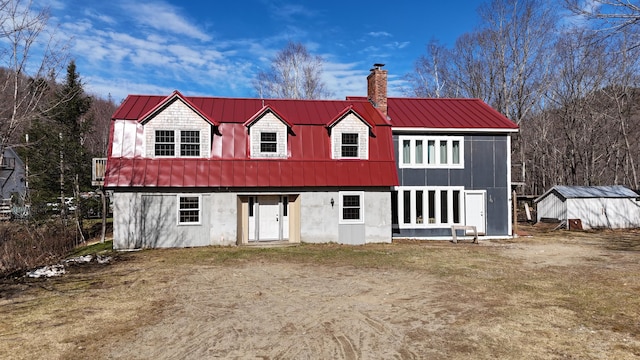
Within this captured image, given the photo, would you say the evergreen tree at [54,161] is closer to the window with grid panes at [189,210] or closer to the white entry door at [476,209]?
the window with grid panes at [189,210]

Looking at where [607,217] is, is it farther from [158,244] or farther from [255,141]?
[158,244]

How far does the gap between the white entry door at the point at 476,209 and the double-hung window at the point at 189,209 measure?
13.7 metres

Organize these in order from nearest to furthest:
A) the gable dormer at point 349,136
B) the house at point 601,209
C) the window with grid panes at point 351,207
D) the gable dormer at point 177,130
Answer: the gable dormer at point 177,130, the window with grid panes at point 351,207, the gable dormer at point 349,136, the house at point 601,209

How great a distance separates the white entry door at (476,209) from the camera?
2112 cm

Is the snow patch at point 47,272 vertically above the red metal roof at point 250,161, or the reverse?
the red metal roof at point 250,161

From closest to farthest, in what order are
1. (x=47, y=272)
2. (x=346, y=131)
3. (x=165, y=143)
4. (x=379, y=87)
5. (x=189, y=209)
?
(x=47, y=272) < (x=189, y=209) < (x=165, y=143) < (x=346, y=131) < (x=379, y=87)

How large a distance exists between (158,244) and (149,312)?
385 inches

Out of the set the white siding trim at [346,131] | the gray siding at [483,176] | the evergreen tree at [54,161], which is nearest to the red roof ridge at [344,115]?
the white siding trim at [346,131]

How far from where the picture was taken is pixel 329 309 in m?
8.85

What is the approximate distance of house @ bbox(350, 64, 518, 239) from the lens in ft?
68.3

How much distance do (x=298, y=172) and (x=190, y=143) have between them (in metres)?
5.26

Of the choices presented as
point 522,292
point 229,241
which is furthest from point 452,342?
point 229,241

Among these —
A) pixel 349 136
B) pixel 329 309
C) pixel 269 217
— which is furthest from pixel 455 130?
pixel 329 309

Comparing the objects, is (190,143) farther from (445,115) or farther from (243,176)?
(445,115)
